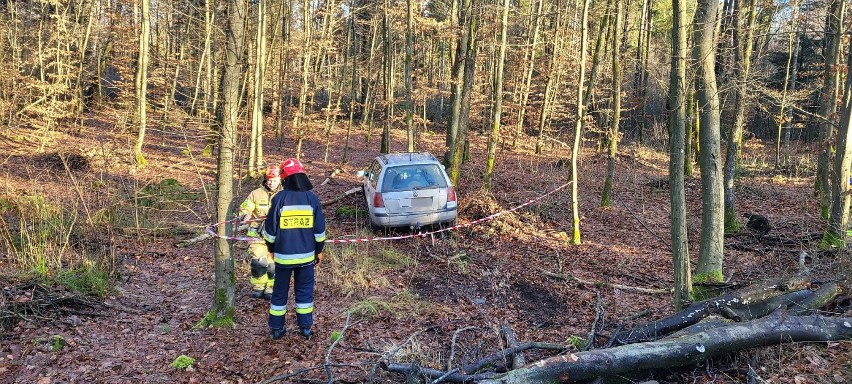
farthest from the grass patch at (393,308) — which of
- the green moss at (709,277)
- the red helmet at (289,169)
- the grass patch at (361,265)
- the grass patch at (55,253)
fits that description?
the green moss at (709,277)

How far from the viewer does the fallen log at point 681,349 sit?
372cm

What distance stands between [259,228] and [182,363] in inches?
88.0

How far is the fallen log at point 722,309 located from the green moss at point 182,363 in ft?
12.9

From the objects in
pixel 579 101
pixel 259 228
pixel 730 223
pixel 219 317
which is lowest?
pixel 219 317

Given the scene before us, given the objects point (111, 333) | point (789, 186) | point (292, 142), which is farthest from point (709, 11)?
point (292, 142)

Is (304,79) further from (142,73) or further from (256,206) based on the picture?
(256,206)

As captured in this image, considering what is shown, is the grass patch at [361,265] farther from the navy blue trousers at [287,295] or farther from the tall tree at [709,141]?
the tall tree at [709,141]

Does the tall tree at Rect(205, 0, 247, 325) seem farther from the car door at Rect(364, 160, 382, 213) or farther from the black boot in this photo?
the car door at Rect(364, 160, 382, 213)

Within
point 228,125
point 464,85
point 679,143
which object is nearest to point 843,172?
point 679,143

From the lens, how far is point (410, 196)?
1010 centimetres

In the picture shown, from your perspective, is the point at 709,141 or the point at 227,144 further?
the point at 709,141

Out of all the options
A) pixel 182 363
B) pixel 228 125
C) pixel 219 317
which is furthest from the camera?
pixel 219 317

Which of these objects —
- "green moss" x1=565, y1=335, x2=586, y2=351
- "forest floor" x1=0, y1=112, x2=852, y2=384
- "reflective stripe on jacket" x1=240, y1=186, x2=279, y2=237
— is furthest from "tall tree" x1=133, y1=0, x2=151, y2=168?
"green moss" x1=565, y1=335, x2=586, y2=351

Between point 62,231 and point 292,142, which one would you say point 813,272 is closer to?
point 62,231
